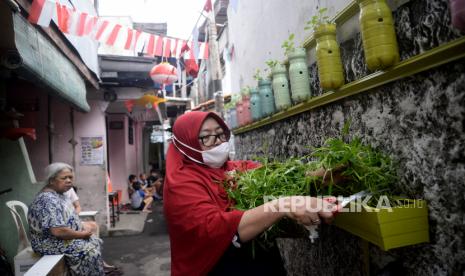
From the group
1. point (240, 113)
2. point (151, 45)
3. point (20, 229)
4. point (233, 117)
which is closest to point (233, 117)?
point (233, 117)

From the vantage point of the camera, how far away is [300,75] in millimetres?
2514

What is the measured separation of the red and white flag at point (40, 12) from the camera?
2992mm

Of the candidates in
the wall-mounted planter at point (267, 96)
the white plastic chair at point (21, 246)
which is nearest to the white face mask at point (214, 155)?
the wall-mounted planter at point (267, 96)

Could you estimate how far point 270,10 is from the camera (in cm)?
381

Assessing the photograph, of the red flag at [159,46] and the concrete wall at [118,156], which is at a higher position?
the red flag at [159,46]

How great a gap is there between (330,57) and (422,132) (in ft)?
2.69

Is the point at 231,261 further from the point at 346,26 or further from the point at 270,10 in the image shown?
the point at 270,10

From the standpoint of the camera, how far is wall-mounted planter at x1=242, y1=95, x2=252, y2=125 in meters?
4.38

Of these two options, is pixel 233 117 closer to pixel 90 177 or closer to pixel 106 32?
pixel 106 32

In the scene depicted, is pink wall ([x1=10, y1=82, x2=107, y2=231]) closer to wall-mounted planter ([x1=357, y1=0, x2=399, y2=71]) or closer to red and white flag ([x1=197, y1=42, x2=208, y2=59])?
red and white flag ([x1=197, y1=42, x2=208, y2=59])

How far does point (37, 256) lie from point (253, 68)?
385 centimetres

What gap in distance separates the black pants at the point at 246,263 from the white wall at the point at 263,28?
1717 millimetres

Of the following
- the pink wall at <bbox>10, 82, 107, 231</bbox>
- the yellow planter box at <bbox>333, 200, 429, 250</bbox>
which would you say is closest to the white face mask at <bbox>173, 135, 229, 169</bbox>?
the yellow planter box at <bbox>333, 200, 429, 250</bbox>

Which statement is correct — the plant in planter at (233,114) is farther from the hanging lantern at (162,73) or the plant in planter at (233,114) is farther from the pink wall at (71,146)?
the pink wall at (71,146)
